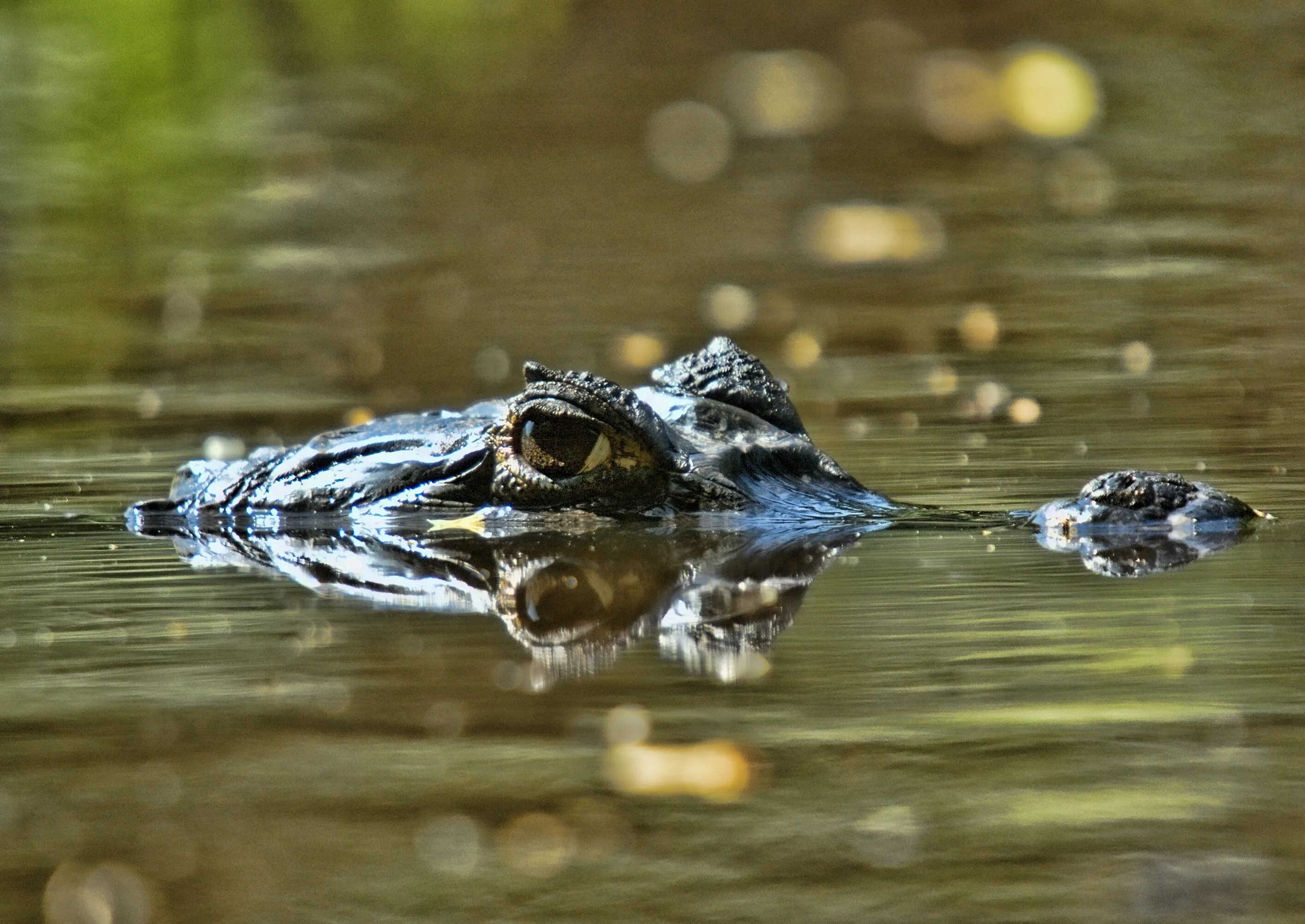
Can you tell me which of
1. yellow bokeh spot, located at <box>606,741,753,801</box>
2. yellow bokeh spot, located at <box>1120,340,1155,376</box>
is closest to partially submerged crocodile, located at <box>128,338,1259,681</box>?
yellow bokeh spot, located at <box>606,741,753,801</box>

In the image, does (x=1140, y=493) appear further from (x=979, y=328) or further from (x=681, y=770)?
(x=979, y=328)

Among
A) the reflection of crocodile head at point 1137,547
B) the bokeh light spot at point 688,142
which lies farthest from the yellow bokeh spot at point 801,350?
the bokeh light spot at point 688,142

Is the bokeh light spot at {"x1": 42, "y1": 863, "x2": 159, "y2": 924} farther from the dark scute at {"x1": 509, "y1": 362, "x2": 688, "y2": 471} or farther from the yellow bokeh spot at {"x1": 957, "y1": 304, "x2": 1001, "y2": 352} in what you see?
the yellow bokeh spot at {"x1": 957, "y1": 304, "x2": 1001, "y2": 352}

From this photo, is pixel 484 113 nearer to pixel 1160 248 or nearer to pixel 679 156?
pixel 679 156

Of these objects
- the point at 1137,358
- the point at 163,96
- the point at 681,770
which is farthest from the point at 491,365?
the point at 163,96

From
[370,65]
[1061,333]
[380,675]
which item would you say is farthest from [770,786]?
[370,65]

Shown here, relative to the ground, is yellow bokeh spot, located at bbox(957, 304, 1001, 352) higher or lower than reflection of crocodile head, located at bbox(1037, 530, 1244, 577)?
higher
